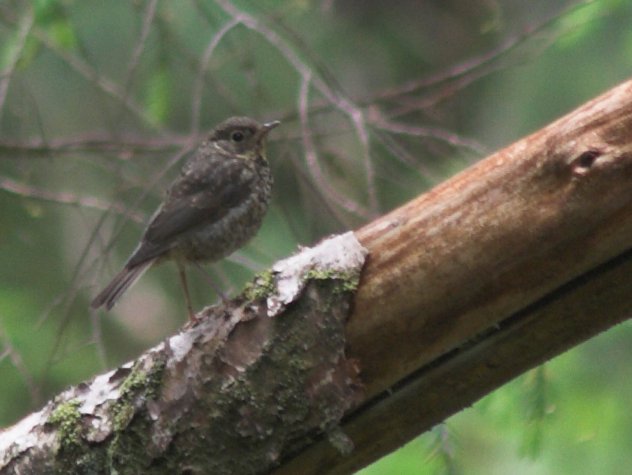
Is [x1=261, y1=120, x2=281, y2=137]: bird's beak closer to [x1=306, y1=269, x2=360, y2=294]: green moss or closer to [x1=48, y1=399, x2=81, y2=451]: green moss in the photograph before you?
[x1=306, y1=269, x2=360, y2=294]: green moss

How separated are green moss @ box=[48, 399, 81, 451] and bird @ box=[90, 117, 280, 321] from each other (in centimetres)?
61

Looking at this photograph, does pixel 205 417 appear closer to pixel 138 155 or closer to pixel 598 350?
pixel 138 155

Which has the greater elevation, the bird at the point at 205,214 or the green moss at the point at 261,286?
the bird at the point at 205,214

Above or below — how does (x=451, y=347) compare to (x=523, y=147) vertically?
below

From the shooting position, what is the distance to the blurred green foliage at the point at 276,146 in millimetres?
3709

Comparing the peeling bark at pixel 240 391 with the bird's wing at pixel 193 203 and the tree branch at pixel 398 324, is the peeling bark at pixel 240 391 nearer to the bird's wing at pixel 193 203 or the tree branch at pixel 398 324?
the tree branch at pixel 398 324

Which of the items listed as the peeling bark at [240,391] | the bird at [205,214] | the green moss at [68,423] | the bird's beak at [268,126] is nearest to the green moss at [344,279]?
the peeling bark at [240,391]

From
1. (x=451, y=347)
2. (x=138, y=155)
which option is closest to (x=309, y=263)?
(x=451, y=347)

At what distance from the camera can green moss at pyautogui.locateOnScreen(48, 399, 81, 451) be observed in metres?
3.04

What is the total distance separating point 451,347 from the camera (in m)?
2.82

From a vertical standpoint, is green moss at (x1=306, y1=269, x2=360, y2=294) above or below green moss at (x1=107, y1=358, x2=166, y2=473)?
above

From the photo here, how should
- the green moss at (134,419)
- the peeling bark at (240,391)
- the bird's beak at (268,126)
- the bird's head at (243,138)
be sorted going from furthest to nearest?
the bird's head at (243,138) < the bird's beak at (268,126) < the green moss at (134,419) < the peeling bark at (240,391)

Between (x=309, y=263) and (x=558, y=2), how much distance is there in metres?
5.33

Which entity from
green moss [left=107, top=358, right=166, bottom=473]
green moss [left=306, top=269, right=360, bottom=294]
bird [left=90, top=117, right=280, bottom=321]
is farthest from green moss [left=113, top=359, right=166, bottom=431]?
bird [left=90, top=117, right=280, bottom=321]
